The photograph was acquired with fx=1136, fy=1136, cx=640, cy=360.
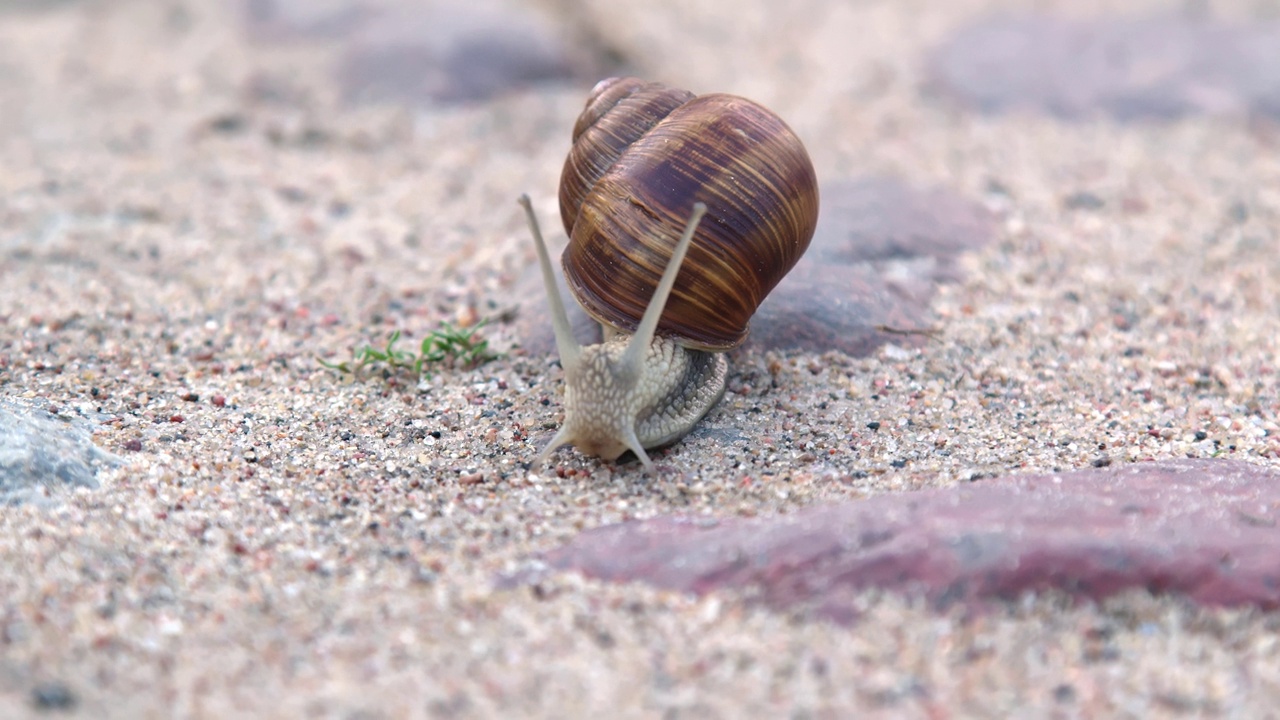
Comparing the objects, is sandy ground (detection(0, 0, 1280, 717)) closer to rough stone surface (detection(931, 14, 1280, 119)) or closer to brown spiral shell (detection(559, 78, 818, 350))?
rough stone surface (detection(931, 14, 1280, 119))

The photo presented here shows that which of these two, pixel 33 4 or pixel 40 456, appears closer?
pixel 40 456

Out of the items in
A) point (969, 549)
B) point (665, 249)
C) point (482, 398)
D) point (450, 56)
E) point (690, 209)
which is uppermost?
point (450, 56)

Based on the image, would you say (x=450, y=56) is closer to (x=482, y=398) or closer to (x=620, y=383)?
(x=482, y=398)

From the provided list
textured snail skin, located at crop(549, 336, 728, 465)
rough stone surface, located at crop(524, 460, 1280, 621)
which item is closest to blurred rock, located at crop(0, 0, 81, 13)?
textured snail skin, located at crop(549, 336, 728, 465)

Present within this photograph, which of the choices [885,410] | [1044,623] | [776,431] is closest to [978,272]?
[885,410]

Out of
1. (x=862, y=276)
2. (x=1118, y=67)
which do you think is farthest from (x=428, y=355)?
(x=1118, y=67)

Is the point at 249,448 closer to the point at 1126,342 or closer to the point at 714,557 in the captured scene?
the point at 714,557

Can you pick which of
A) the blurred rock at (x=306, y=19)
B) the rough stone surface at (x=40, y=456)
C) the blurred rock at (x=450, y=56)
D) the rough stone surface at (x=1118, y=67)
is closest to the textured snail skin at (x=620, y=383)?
the rough stone surface at (x=40, y=456)
